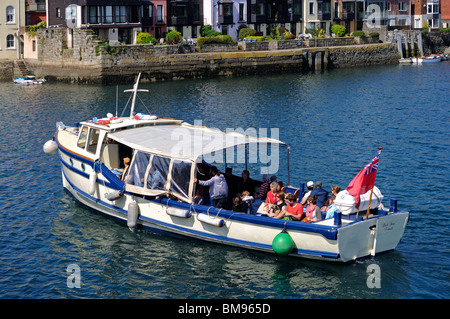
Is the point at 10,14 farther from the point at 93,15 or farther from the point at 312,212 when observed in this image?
the point at 312,212

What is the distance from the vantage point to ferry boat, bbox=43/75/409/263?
1870 centimetres

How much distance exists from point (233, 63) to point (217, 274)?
165 feet

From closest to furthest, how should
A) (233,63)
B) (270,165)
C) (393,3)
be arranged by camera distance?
(270,165) → (233,63) → (393,3)

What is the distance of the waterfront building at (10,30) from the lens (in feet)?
231

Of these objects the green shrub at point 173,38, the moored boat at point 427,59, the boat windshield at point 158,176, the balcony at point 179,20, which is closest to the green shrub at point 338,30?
the moored boat at point 427,59

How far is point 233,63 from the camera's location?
223 ft

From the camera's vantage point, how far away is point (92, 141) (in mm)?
24891

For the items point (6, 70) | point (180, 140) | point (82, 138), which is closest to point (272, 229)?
point (180, 140)

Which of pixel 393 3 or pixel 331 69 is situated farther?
pixel 393 3

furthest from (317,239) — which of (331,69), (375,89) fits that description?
(331,69)

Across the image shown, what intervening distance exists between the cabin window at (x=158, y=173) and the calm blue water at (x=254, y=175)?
67.7 inches
